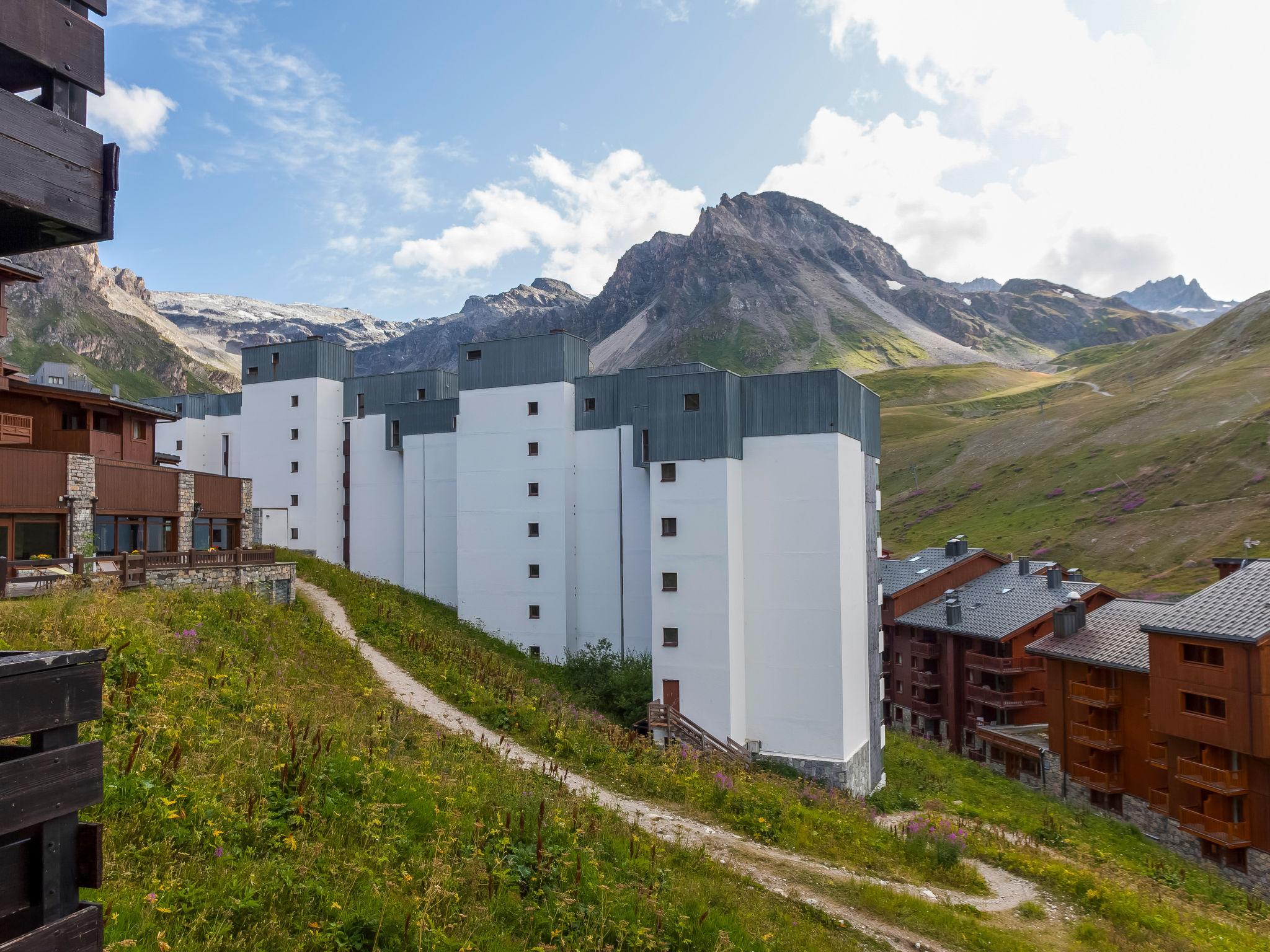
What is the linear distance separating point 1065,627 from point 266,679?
142 feet

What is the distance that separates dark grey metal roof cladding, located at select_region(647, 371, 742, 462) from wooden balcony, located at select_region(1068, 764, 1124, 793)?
2601cm

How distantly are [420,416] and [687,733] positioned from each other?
3044 cm

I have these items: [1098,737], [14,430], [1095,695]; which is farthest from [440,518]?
[1098,737]

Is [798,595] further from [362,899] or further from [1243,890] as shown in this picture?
[362,899]

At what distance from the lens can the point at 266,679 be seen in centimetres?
1769

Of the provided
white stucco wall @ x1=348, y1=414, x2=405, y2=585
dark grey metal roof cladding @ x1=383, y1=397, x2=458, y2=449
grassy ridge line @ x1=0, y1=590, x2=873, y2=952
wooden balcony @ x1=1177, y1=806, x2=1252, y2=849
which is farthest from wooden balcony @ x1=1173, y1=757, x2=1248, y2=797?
white stucco wall @ x1=348, y1=414, x2=405, y2=585

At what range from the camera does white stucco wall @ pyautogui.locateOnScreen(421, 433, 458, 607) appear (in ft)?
162

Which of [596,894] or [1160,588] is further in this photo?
[1160,588]

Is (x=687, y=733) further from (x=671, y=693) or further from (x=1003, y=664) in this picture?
(x=1003, y=664)

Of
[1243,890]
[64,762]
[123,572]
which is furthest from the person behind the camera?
[1243,890]

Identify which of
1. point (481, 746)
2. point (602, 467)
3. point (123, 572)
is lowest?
point (481, 746)

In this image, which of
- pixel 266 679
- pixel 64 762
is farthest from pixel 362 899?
pixel 266 679

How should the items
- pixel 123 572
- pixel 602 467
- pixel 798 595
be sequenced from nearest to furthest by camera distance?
pixel 123 572 → pixel 798 595 → pixel 602 467

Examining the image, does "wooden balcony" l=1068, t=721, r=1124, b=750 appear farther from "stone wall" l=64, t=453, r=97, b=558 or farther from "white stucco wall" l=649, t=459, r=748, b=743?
"stone wall" l=64, t=453, r=97, b=558
